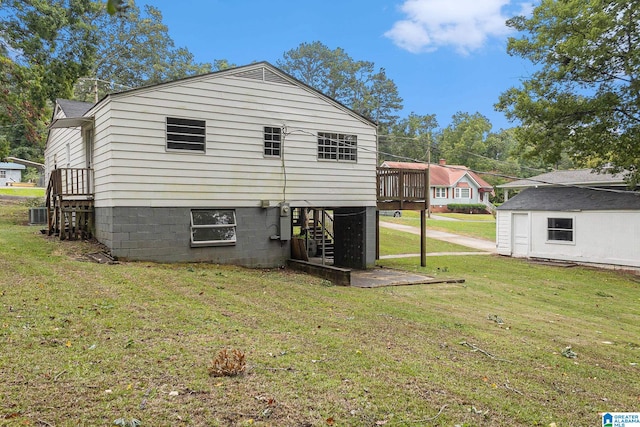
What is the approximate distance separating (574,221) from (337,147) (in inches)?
422

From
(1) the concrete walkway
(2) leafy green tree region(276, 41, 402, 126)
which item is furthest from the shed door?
(2) leafy green tree region(276, 41, 402, 126)

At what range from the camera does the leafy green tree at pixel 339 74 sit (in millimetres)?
64750

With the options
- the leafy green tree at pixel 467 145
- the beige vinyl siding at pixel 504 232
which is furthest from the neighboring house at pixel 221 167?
the leafy green tree at pixel 467 145

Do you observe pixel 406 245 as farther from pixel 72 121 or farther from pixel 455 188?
pixel 455 188

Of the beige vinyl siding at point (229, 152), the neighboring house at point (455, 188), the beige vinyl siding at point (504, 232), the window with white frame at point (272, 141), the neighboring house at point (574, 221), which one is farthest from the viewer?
the neighboring house at point (455, 188)

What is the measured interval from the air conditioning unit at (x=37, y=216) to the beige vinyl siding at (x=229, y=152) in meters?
6.82

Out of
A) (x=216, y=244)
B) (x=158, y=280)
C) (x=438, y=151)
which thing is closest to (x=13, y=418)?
(x=158, y=280)

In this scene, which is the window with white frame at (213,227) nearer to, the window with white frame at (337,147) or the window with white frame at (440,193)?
the window with white frame at (337,147)

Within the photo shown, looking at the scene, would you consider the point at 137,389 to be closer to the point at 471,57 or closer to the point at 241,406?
the point at 241,406

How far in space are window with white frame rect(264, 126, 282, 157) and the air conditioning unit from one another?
9943 millimetres

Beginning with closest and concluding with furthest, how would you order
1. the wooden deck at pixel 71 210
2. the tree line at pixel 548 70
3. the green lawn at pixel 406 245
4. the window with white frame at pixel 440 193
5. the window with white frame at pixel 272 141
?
1. the wooden deck at pixel 71 210
2. the window with white frame at pixel 272 141
3. the tree line at pixel 548 70
4. the green lawn at pixel 406 245
5. the window with white frame at pixel 440 193

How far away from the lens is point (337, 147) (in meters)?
14.0

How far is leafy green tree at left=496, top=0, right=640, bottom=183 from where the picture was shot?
13992mm

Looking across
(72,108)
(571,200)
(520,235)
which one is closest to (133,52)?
(72,108)
